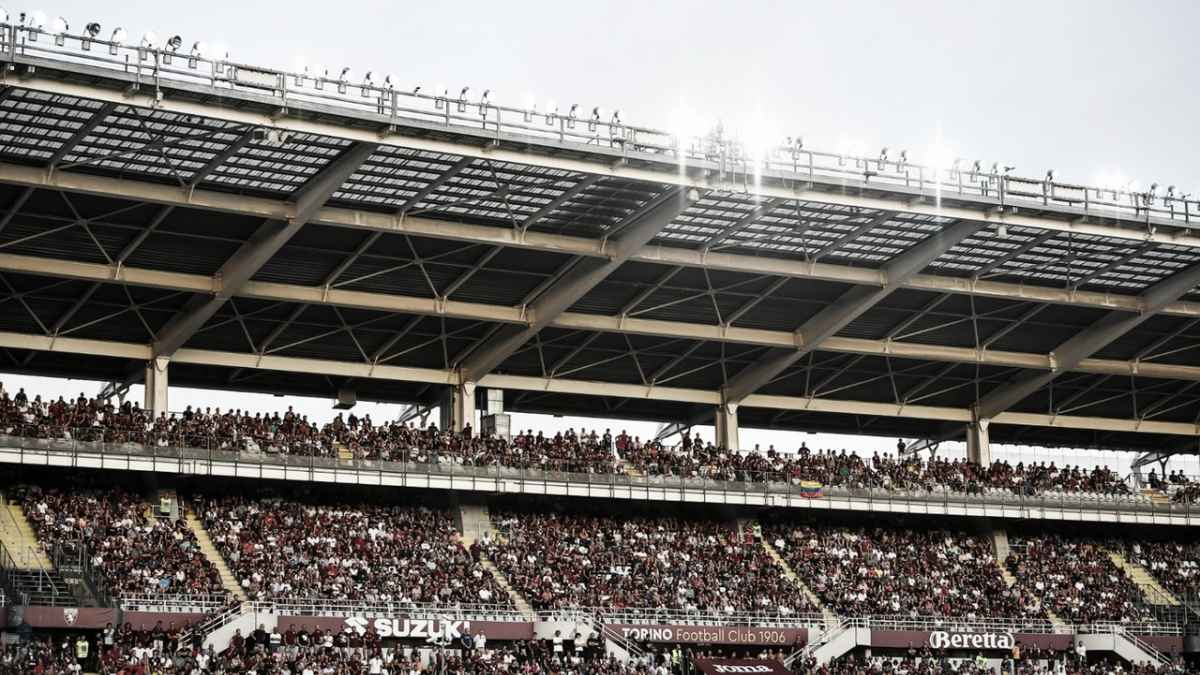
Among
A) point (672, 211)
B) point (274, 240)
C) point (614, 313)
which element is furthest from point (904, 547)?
point (274, 240)

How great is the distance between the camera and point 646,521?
199 ft

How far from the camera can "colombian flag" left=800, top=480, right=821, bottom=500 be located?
6184cm

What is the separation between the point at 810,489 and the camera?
203ft

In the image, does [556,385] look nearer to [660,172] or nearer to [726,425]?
[726,425]

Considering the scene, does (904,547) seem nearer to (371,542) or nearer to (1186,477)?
(1186,477)

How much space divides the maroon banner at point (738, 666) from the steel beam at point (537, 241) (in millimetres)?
12138

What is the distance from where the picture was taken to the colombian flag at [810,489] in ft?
203

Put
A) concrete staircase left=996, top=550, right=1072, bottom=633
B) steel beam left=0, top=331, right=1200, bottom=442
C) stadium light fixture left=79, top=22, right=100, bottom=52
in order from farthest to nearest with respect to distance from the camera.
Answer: concrete staircase left=996, top=550, right=1072, bottom=633 < steel beam left=0, top=331, right=1200, bottom=442 < stadium light fixture left=79, top=22, right=100, bottom=52

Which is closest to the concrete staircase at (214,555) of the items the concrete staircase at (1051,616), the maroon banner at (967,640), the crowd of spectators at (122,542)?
the crowd of spectators at (122,542)

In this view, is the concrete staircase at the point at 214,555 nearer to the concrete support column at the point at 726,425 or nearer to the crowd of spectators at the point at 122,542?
the crowd of spectators at the point at 122,542

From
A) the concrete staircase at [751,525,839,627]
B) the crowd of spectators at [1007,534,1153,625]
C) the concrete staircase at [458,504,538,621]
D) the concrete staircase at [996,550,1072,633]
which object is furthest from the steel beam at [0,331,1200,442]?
the concrete staircase at [996,550,1072,633]

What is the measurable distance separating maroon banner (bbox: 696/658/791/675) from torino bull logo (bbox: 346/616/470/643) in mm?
7106

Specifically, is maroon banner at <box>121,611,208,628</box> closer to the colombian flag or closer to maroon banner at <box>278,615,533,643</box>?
maroon banner at <box>278,615,533,643</box>

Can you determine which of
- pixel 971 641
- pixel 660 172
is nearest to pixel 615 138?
pixel 660 172
